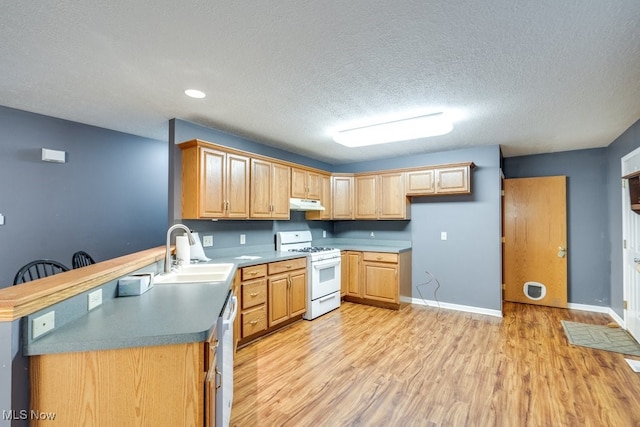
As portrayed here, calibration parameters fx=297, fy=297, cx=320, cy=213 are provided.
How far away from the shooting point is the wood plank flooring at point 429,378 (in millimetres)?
2031

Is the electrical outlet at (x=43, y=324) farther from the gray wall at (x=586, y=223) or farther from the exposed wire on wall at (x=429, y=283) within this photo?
the gray wall at (x=586, y=223)

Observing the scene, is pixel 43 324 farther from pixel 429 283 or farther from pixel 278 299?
pixel 429 283

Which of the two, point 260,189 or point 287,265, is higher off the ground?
point 260,189

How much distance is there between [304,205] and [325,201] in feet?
2.00

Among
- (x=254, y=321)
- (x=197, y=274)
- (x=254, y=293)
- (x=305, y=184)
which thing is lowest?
(x=254, y=321)

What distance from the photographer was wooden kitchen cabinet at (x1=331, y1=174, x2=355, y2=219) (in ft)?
16.6

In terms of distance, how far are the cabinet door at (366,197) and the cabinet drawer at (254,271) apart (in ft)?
7.20

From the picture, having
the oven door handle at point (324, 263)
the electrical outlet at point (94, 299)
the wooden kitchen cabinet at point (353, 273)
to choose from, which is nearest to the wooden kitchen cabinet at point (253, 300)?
the oven door handle at point (324, 263)

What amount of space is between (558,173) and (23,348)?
6046mm

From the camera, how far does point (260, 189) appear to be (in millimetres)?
3697

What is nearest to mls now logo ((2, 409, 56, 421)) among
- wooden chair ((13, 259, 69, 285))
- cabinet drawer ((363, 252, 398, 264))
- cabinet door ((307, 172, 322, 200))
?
wooden chair ((13, 259, 69, 285))

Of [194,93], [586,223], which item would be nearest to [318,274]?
[194,93]

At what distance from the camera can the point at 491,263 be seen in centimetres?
417

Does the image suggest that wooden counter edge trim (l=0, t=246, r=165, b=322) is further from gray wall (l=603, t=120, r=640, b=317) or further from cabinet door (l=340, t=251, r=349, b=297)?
gray wall (l=603, t=120, r=640, b=317)
